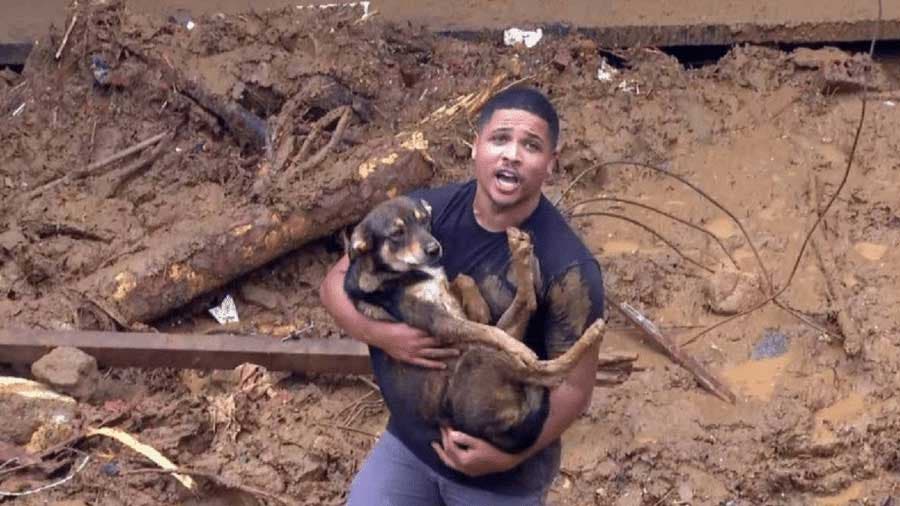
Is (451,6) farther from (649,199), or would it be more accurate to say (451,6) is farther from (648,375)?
(648,375)

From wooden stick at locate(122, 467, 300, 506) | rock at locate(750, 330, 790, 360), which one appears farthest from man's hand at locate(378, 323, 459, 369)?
rock at locate(750, 330, 790, 360)

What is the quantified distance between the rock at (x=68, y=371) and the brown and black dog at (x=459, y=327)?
2.12 m

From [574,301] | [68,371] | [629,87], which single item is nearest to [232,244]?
[68,371]

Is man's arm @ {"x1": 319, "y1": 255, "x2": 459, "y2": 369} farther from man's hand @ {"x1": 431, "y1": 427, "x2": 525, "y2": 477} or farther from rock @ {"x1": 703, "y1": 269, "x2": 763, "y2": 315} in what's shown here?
rock @ {"x1": 703, "y1": 269, "x2": 763, "y2": 315}

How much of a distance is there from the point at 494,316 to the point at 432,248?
254 millimetres

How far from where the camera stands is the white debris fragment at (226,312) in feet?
22.3

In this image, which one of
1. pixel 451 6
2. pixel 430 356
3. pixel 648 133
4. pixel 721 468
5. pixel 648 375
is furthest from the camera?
pixel 451 6

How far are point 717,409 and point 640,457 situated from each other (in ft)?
1.38

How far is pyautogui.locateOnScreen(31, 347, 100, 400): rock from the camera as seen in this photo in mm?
5883

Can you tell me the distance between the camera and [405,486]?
416 centimetres

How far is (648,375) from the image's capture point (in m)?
6.14

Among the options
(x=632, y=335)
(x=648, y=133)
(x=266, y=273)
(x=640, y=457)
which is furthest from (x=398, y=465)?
(x=648, y=133)

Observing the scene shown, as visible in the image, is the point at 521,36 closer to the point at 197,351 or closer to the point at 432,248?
the point at 197,351

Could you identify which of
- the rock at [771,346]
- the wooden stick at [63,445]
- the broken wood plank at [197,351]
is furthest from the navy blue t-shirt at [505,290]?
the rock at [771,346]
